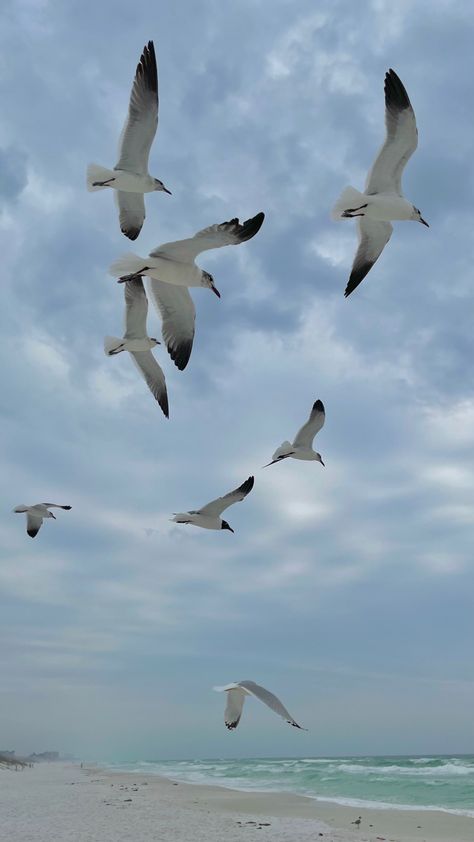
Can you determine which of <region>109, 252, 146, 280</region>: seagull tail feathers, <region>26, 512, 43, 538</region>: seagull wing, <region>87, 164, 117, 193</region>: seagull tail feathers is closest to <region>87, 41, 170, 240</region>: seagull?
<region>87, 164, 117, 193</region>: seagull tail feathers

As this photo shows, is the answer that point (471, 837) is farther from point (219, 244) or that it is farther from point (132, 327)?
point (219, 244)

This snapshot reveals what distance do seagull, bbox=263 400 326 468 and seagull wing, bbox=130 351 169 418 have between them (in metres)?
1.99

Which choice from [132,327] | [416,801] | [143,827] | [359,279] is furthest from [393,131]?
[416,801]

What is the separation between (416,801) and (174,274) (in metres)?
17.2

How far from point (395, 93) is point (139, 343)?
4472mm

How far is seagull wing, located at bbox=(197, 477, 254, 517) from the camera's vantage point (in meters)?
11.1

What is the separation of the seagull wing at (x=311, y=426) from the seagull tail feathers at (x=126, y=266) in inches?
200

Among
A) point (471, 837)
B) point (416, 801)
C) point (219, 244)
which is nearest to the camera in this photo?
point (219, 244)

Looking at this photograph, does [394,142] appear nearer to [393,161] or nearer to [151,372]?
[393,161]

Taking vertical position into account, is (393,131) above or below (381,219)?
above

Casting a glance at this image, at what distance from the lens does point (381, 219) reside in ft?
33.6

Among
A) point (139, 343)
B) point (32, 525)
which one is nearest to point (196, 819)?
point (32, 525)

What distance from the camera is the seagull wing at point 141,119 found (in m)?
9.55

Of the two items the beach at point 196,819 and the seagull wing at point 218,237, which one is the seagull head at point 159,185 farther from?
the beach at point 196,819
